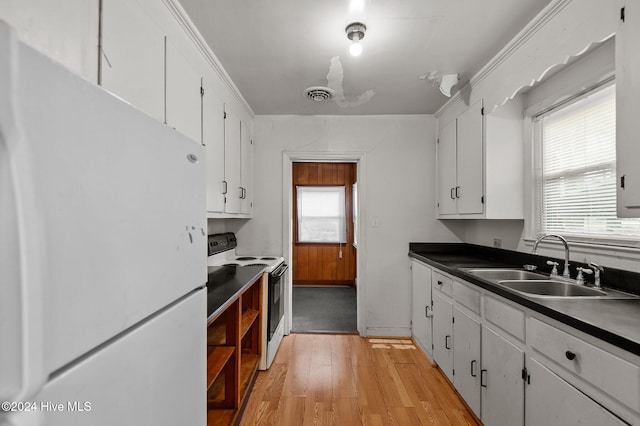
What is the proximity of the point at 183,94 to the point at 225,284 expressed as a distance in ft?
3.73

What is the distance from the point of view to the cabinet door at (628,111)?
3.90ft

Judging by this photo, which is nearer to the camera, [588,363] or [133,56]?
[588,363]

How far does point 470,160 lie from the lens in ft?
8.47

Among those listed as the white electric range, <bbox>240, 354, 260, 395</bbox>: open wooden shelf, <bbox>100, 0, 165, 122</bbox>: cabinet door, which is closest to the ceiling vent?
<bbox>100, 0, 165, 122</bbox>: cabinet door

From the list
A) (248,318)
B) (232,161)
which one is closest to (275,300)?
(248,318)

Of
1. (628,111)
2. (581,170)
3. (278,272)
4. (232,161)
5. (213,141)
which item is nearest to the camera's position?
(628,111)

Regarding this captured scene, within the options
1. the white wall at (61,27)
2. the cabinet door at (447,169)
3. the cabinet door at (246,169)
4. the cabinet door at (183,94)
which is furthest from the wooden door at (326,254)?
the white wall at (61,27)

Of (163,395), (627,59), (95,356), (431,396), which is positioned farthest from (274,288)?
(627,59)

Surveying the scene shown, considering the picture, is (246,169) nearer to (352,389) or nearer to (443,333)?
(352,389)

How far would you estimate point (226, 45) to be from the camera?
202 centimetres

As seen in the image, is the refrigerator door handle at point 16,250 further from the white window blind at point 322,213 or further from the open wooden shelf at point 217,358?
the white window blind at point 322,213

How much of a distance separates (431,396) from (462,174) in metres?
1.79

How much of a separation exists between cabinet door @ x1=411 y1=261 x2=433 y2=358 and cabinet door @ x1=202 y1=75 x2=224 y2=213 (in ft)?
6.27

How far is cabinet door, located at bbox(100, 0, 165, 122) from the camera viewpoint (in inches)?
43.7
